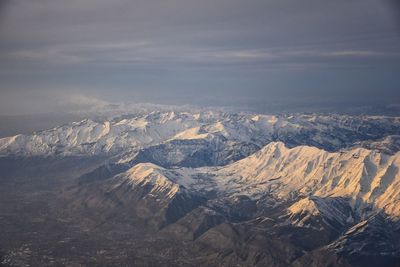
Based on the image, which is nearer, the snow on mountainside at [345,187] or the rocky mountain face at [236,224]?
the rocky mountain face at [236,224]

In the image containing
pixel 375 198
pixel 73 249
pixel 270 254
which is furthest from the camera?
pixel 375 198

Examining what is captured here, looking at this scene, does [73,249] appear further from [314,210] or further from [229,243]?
[314,210]

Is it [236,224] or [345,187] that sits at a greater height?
[345,187]

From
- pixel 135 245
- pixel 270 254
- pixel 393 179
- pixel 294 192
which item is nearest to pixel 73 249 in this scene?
pixel 135 245

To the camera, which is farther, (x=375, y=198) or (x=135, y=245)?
(x=375, y=198)

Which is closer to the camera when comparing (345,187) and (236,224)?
(236,224)

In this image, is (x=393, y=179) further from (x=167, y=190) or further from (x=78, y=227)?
(x=78, y=227)

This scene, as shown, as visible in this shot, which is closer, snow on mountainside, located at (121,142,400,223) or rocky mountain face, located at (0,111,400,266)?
rocky mountain face, located at (0,111,400,266)

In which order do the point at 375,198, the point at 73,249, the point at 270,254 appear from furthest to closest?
the point at 375,198
the point at 73,249
the point at 270,254

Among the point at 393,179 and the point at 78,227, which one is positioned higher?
the point at 393,179
